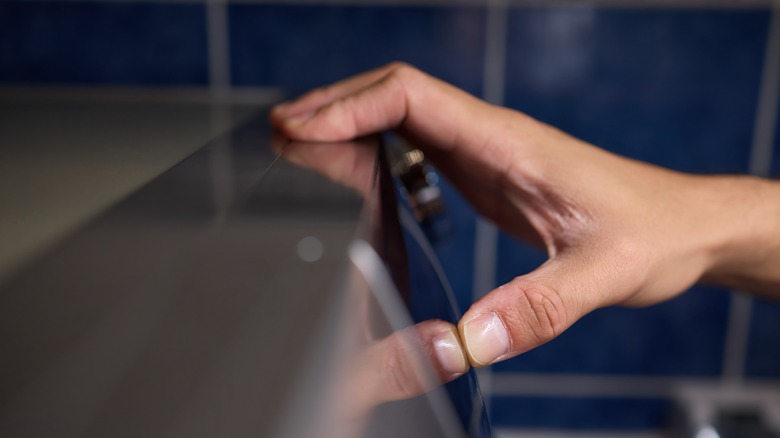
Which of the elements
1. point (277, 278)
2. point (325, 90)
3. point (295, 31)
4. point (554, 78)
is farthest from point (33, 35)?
point (277, 278)

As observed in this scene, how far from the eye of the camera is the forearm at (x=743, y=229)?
17.1 inches

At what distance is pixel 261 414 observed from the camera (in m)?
0.12

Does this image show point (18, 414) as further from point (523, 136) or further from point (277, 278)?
point (523, 136)

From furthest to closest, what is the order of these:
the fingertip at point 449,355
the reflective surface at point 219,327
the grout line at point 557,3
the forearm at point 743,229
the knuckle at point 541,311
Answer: the grout line at point 557,3
the forearm at point 743,229
the knuckle at point 541,311
the fingertip at point 449,355
the reflective surface at point 219,327

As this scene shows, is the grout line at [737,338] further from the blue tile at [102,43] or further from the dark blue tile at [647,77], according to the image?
the blue tile at [102,43]

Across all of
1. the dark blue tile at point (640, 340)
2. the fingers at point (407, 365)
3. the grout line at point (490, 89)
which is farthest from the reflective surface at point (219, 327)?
the dark blue tile at point (640, 340)

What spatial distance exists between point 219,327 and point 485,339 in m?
0.18

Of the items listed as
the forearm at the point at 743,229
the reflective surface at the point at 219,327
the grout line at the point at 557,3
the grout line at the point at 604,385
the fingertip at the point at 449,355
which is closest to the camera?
the reflective surface at the point at 219,327

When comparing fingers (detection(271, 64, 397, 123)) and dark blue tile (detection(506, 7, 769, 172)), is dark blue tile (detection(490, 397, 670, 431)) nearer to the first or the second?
dark blue tile (detection(506, 7, 769, 172))

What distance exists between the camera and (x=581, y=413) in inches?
32.3

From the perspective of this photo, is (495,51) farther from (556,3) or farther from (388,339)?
(388,339)

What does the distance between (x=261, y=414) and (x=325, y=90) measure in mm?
372

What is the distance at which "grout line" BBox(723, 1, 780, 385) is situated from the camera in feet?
2.34

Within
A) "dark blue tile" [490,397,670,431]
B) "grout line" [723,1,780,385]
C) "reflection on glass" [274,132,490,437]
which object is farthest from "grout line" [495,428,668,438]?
"reflection on glass" [274,132,490,437]
